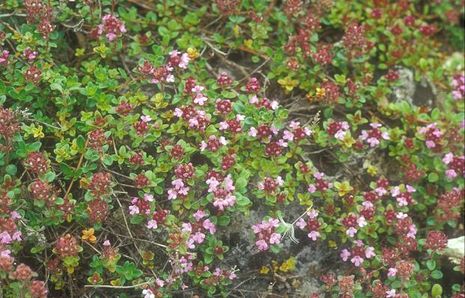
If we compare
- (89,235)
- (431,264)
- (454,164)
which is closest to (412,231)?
(431,264)

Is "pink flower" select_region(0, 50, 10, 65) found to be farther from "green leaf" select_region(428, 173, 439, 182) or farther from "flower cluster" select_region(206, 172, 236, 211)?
"green leaf" select_region(428, 173, 439, 182)

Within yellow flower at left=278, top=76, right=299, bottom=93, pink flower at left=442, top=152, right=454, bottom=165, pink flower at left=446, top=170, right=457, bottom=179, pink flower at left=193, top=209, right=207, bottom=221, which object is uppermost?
yellow flower at left=278, top=76, right=299, bottom=93

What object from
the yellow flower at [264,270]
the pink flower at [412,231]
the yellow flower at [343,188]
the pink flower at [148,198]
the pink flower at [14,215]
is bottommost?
the yellow flower at [264,270]

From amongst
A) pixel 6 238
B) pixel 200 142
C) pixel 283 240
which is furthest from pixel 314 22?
pixel 6 238

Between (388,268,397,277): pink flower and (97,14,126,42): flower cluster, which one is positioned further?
(97,14,126,42): flower cluster

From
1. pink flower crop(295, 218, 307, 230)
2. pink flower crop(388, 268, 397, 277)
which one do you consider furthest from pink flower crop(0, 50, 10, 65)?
pink flower crop(388, 268, 397, 277)

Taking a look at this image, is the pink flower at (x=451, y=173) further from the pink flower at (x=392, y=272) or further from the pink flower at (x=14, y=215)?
the pink flower at (x=14, y=215)

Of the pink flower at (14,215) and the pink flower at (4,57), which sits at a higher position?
the pink flower at (4,57)

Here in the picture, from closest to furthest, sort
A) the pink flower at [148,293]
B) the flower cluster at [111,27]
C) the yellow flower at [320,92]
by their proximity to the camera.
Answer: the pink flower at [148,293]
the flower cluster at [111,27]
the yellow flower at [320,92]

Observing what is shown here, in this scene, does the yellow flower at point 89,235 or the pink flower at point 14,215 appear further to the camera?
the yellow flower at point 89,235

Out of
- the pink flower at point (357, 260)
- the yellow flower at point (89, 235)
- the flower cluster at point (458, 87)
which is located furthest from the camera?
the flower cluster at point (458, 87)

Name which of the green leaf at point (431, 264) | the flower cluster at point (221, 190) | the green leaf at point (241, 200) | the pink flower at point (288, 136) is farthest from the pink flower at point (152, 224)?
the green leaf at point (431, 264)
